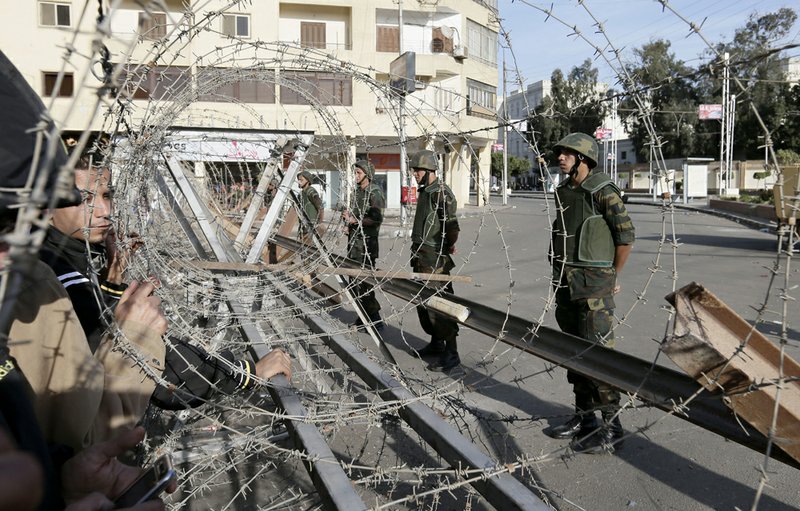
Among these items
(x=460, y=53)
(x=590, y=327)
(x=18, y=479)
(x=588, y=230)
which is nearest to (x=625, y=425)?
(x=590, y=327)

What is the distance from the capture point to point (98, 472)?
1.36 m

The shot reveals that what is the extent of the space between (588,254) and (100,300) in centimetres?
291

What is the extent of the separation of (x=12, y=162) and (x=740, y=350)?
5.74 feet

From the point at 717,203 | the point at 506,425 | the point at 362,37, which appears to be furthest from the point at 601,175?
the point at 362,37

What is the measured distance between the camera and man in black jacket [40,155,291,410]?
237 cm

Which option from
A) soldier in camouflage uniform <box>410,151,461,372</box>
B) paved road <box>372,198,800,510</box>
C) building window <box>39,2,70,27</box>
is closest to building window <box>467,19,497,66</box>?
building window <box>39,2,70,27</box>

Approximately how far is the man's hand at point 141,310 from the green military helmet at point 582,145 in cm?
295

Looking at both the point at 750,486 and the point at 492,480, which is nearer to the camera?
the point at 492,480

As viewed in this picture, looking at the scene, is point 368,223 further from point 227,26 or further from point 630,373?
point 227,26

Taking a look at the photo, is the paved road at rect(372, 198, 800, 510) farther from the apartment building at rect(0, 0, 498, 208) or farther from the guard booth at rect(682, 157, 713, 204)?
the guard booth at rect(682, 157, 713, 204)

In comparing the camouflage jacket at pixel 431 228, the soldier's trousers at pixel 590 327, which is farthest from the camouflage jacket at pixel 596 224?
the camouflage jacket at pixel 431 228

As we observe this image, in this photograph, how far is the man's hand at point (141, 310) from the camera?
6.43 ft

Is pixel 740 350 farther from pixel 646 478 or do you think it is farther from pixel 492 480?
pixel 646 478

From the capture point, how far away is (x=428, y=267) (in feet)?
20.9
